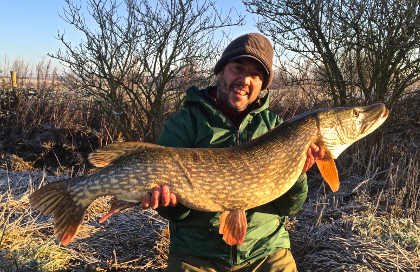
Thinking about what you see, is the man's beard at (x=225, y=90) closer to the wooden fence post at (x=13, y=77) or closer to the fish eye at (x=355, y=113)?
the fish eye at (x=355, y=113)

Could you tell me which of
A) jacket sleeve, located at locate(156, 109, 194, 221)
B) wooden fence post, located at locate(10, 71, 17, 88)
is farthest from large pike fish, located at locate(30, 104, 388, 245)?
wooden fence post, located at locate(10, 71, 17, 88)

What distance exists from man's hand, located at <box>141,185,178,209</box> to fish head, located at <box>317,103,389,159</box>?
0.95 meters

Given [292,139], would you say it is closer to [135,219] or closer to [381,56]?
[135,219]

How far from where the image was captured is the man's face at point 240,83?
7.32ft

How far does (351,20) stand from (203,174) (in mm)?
4027

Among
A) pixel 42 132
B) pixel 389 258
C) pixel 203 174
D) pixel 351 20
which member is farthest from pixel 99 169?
pixel 42 132

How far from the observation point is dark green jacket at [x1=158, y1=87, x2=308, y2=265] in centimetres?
203

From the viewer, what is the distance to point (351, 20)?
16.0ft

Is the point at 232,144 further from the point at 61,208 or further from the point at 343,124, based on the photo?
the point at 61,208

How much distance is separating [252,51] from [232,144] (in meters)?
0.60

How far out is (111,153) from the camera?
1889 millimetres

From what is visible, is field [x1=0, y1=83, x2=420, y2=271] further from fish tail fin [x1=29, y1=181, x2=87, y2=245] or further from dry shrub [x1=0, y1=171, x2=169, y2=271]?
fish tail fin [x1=29, y1=181, x2=87, y2=245]

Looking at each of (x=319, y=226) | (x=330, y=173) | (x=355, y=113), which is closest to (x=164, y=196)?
(x=330, y=173)

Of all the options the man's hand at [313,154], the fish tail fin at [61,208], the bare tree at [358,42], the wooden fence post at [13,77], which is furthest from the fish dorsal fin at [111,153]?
the wooden fence post at [13,77]
